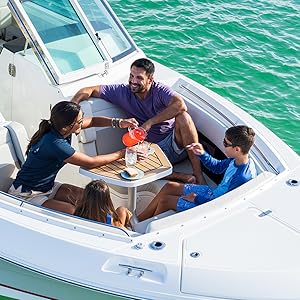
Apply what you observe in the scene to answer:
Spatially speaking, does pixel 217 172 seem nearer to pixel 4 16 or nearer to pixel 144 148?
pixel 144 148

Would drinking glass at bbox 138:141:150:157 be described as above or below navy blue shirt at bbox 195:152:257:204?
above

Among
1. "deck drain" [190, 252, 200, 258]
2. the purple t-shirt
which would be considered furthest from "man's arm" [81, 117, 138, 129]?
"deck drain" [190, 252, 200, 258]

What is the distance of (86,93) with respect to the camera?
4664 millimetres

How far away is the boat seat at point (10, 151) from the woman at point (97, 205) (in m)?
0.69

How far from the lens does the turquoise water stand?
7516mm

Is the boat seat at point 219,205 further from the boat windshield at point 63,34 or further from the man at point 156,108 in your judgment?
the boat windshield at point 63,34

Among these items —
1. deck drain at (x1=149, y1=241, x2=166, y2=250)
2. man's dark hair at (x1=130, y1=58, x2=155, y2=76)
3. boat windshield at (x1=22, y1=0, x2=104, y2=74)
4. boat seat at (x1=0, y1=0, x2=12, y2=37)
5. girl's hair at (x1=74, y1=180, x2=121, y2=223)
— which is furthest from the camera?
boat seat at (x1=0, y1=0, x2=12, y2=37)

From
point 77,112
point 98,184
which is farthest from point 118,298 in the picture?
point 77,112

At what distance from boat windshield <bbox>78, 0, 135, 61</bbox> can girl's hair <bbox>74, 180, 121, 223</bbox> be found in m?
1.55

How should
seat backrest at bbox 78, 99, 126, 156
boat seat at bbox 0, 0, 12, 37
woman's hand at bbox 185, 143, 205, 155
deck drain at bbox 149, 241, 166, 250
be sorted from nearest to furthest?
deck drain at bbox 149, 241, 166, 250
woman's hand at bbox 185, 143, 205, 155
seat backrest at bbox 78, 99, 126, 156
boat seat at bbox 0, 0, 12, 37

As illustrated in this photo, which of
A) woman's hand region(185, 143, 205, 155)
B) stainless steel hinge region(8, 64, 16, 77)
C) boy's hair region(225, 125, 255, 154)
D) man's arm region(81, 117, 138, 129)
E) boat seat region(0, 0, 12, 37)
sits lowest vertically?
Answer: woman's hand region(185, 143, 205, 155)

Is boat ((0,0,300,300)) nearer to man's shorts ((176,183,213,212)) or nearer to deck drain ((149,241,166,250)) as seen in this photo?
deck drain ((149,241,166,250))

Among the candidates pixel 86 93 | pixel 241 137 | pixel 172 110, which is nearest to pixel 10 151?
pixel 86 93

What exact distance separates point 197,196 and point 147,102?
31.6 inches
